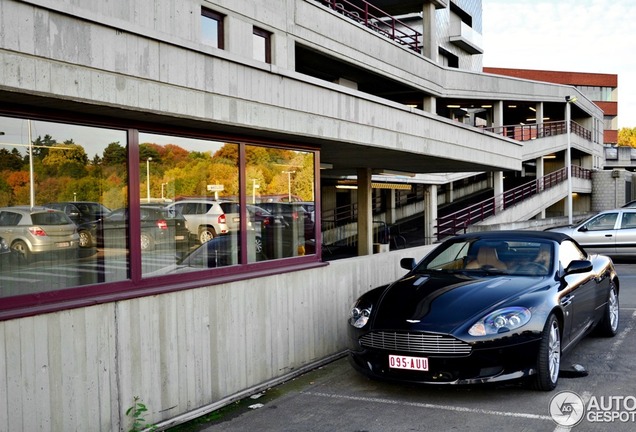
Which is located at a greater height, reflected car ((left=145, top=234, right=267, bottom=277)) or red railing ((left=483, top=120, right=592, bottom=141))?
red railing ((left=483, top=120, right=592, bottom=141))

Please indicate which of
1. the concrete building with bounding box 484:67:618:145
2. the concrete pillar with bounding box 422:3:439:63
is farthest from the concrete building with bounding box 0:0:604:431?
the concrete building with bounding box 484:67:618:145

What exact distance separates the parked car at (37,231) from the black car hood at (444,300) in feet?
9.47

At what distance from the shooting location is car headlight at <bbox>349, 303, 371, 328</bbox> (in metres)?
6.44

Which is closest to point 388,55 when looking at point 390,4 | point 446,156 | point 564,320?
point 390,4

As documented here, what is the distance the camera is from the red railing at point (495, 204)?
27.1 meters

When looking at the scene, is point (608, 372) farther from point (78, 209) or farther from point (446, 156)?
point (446, 156)

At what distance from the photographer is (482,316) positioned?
5871 millimetres

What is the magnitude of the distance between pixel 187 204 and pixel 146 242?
2.52 ft

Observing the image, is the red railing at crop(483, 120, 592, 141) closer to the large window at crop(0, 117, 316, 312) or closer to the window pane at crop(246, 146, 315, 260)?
the window pane at crop(246, 146, 315, 260)

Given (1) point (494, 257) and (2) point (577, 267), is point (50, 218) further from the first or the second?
(2) point (577, 267)

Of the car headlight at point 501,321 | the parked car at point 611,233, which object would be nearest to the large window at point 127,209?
the car headlight at point 501,321

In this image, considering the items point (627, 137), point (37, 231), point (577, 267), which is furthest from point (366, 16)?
point (627, 137)

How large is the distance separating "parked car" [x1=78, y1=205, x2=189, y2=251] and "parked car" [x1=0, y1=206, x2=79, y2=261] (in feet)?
0.45

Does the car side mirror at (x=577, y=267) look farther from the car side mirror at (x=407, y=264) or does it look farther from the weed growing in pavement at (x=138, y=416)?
the weed growing in pavement at (x=138, y=416)
